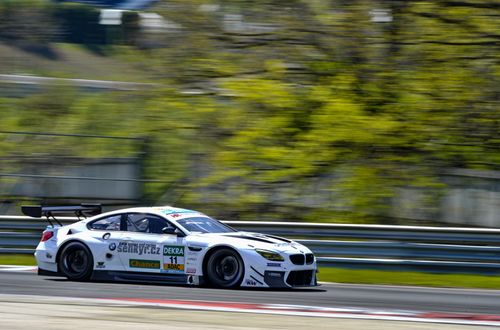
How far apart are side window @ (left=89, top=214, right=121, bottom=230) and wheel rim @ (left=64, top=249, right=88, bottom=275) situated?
43cm

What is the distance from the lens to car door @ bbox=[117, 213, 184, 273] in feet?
40.8

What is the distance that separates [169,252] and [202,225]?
74cm

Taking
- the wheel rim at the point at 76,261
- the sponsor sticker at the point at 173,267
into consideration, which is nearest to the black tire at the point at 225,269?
the sponsor sticker at the point at 173,267

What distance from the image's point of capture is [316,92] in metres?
19.6

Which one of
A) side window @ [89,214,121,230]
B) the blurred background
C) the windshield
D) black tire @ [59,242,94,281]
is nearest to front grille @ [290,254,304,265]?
the windshield

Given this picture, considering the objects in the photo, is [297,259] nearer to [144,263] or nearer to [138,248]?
[144,263]

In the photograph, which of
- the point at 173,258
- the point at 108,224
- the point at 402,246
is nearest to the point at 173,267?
the point at 173,258

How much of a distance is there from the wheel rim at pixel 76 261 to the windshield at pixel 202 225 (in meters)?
1.55

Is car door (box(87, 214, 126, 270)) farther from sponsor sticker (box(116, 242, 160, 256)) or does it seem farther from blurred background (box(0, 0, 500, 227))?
blurred background (box(0, 0, 500, 227))

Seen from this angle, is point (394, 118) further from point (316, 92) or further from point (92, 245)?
point (92, 245)

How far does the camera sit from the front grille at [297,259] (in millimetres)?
11984

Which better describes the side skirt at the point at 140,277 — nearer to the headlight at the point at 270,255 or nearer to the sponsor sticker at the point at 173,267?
the sponsor sticker at the point at 173,267

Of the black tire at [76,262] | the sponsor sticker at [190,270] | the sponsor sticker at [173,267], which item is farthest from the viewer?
the black tire at [76,262]

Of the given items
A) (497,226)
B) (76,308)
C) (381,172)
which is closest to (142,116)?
(381,172)
